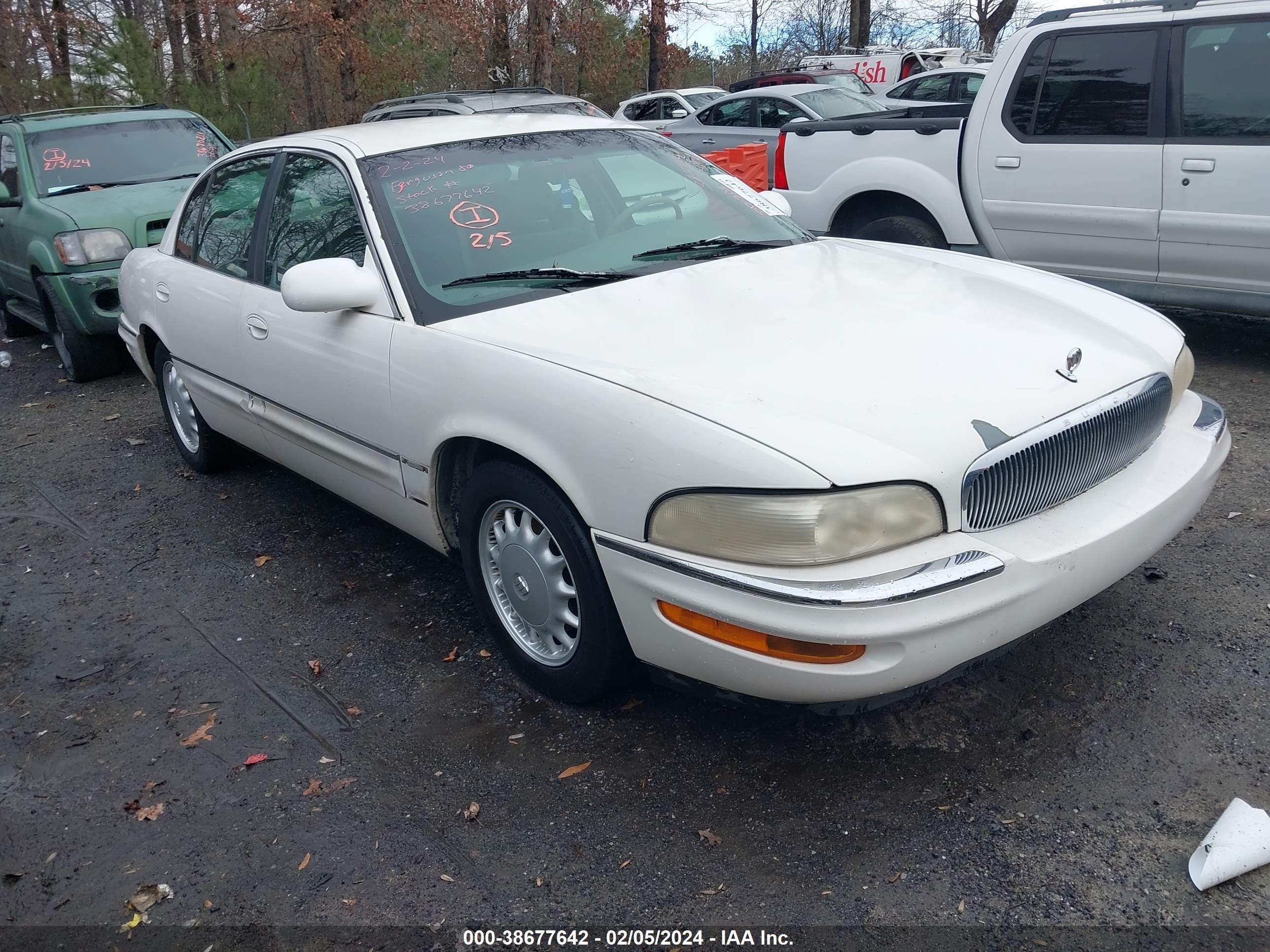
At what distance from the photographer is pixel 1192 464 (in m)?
3.05

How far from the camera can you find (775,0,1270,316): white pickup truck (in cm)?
540

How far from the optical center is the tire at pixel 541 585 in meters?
2.81

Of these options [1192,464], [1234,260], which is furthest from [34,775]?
[1234,260]

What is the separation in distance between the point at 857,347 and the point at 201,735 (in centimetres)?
228

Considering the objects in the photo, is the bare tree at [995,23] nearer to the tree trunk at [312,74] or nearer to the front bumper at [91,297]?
the tree trunk at [312,74]

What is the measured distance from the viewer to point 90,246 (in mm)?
7125

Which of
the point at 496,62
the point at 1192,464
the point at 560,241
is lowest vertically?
the point at 1192,464

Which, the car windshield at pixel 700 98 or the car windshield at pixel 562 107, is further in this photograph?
the car windshield at pixel 700 98

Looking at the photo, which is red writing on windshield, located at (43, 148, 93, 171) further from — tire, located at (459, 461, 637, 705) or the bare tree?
the bare tree

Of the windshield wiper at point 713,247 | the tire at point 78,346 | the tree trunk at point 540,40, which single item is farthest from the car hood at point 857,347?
the tree trunk at point 540,40

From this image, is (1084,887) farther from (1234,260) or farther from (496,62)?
(496,62)

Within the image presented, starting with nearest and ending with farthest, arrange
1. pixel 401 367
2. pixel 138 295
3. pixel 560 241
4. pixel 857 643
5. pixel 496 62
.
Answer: pixel 857 643, pixel 401 367, pixel 560 241, pixel 138 295, pixel 496 62

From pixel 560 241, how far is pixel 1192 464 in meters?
2.08

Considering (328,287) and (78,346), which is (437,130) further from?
(78,346)
